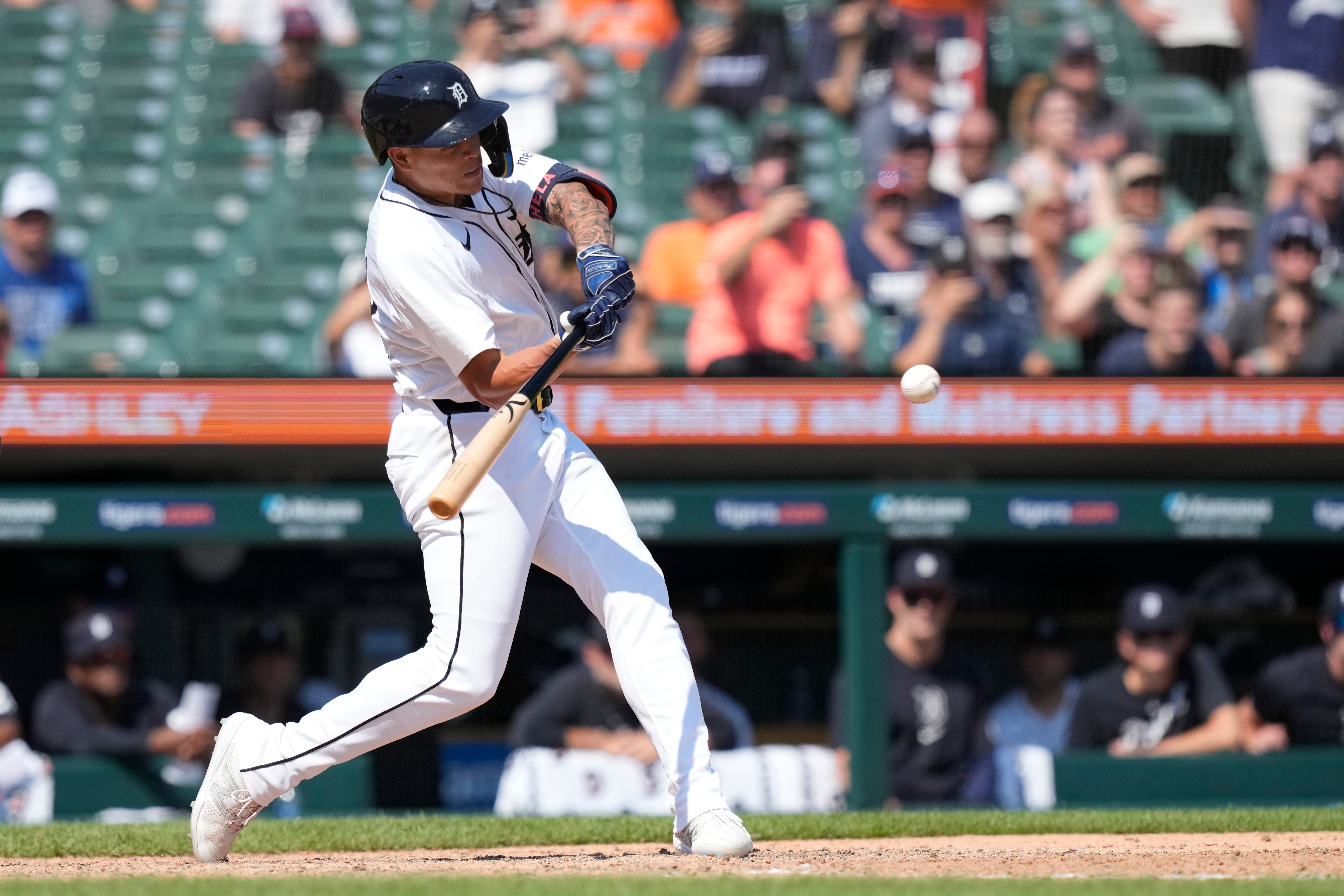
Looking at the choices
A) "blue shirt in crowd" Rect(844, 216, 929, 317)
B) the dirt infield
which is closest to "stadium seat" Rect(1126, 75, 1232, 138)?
"blue shirt in crowd" Rect(844, 216, 929, 317)

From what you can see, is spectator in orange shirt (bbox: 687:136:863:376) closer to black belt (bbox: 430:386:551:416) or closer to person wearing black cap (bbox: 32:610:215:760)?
person wearing black cap (bbox: 32:610:215:760)

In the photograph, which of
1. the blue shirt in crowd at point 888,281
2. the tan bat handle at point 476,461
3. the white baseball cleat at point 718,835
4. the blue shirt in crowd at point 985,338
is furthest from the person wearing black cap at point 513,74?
the white baseball cleat at point 718,835

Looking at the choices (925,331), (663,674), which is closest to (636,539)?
(663,674)

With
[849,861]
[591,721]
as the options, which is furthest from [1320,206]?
[849,861]

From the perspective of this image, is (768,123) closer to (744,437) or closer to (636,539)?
(744,437)

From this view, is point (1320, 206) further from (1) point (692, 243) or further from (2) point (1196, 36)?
(1) point (692, 243)

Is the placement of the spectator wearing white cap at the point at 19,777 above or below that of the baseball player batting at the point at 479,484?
below

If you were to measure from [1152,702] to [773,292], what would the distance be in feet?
7.63

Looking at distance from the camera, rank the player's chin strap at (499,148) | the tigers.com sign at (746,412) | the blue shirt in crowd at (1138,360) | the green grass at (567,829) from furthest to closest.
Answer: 1. the blue shirt in crowd at (1138,360)
2. the tigers.com sign at (746,412)
3. the green grass at (567,829)
4. the player's chin strap at (499,148)

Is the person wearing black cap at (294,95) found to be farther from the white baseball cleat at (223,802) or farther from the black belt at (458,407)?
the white baseball cleat at (223,802)

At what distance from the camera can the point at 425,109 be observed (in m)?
3.38

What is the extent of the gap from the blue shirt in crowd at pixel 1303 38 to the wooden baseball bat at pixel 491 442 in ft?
20.8

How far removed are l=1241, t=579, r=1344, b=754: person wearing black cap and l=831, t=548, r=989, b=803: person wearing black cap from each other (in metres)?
1.07

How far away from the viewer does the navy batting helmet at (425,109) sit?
3.38 meters
